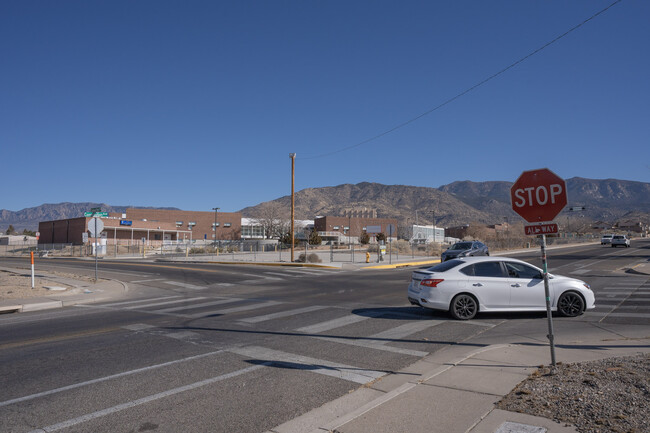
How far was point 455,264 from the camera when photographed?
11273 mm

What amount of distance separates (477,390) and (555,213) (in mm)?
2401

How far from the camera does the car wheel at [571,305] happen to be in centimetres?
1096

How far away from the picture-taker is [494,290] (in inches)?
424

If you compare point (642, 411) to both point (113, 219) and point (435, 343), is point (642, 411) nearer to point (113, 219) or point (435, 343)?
point (435, 343)

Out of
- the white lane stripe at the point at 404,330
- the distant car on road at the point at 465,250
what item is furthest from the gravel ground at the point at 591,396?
the distant car on road at the point at 465,250

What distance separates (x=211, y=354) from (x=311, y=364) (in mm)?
1750

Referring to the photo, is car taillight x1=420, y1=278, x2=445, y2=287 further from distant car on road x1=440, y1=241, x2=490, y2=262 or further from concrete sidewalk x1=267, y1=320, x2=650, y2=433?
distant car on road x1=440, y1=241, x2=490, y2=262

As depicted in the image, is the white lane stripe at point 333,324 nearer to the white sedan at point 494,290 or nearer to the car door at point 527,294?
the white sedan at point 494,290

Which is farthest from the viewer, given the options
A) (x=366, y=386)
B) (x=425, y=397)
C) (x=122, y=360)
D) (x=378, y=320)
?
(x=378, y=320)

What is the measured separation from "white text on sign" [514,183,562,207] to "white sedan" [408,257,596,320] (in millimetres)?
4785

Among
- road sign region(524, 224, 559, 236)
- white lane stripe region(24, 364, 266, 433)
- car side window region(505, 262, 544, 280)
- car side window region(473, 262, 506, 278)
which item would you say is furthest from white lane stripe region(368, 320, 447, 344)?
road sign region(524, 224, 559, 236)

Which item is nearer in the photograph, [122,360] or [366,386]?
[366,386]

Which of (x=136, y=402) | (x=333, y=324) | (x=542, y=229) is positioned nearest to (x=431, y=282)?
(x=333, y=324)

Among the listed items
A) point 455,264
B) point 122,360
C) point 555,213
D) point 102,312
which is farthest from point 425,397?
point 102,312
